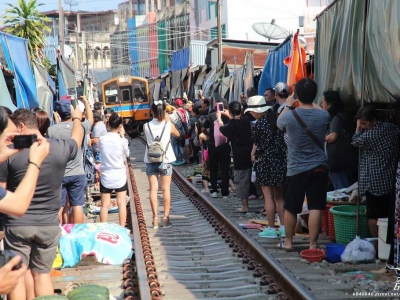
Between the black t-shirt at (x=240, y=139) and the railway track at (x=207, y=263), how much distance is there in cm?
98

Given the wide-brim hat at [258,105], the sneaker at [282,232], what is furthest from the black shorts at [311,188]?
the wide-brim hat at [258,105]

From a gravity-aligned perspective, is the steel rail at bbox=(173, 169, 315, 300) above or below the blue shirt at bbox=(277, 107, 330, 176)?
below

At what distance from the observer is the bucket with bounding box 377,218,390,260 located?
8031 mm

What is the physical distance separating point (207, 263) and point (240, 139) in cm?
402

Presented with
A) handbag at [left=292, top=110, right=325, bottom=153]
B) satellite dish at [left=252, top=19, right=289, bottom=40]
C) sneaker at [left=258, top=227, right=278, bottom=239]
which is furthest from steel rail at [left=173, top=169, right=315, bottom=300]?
satellite dish at [left=252, top=19, right=289, bottom=40]

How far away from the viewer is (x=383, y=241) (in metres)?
8.14

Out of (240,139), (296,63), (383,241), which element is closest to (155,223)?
(240,139)

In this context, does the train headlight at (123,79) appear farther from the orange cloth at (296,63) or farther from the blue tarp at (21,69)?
the blue tarp at (21,69)

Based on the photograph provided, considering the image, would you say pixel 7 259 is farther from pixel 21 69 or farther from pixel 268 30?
pixel 268 30

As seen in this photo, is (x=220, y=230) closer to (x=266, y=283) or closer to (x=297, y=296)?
(x=266, y=283)

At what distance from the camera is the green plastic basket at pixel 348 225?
29.3ft

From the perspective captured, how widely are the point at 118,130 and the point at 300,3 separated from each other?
4535 centimetres

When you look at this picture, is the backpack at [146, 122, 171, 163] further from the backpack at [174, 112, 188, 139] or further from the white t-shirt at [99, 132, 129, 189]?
the backpack at [174, 112, 188, 139]

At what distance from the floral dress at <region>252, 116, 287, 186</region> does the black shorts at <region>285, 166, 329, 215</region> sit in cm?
137
